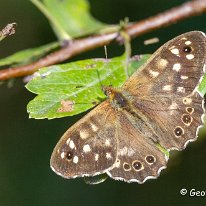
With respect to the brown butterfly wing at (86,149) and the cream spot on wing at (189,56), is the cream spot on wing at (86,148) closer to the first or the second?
the brown butterfly wing at (86,149)

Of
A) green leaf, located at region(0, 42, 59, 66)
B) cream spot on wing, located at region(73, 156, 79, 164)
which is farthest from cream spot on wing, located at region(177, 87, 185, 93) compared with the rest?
green leaf, located at region(0, 42, 59, 66)

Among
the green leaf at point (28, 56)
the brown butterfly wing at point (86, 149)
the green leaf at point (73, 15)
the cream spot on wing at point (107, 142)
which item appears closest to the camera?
the brown butterfly wing at point (86, 149)

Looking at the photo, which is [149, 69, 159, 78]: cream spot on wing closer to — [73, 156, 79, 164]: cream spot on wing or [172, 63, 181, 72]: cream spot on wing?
[172, 63, 181, 72]: cream spot on wing

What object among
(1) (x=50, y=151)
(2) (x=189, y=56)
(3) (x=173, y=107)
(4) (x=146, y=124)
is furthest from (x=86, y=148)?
(1) (x=50, y=151)

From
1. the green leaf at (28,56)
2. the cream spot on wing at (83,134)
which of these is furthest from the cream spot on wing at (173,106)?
the green leaf at (28,56)

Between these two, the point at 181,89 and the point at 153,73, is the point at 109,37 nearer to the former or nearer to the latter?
the point at 153,73

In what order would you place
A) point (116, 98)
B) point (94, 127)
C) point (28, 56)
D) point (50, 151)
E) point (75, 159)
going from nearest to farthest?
point (75, 159), point (94, 127), point (116, 98), point (28, 56), point (50, 151)

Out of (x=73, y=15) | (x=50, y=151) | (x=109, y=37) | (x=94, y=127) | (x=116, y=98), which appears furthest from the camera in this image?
(x=50, y=151)

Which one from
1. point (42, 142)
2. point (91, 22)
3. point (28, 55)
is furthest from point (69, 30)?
point (42, 142)
